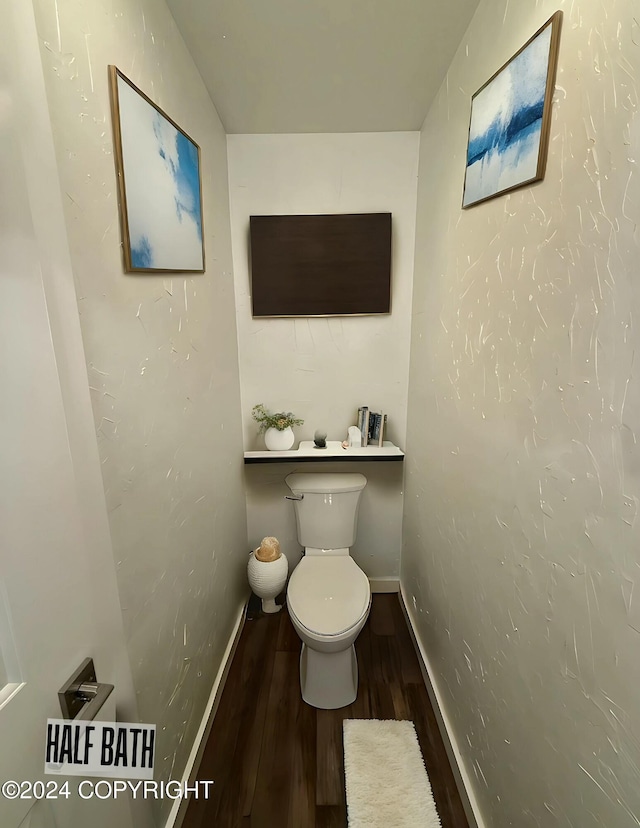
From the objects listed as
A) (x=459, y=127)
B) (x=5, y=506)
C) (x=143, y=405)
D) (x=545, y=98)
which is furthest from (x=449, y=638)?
(x=459, y=127)

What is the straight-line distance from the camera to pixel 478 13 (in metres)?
1.11

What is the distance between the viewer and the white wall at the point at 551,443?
0.62 m

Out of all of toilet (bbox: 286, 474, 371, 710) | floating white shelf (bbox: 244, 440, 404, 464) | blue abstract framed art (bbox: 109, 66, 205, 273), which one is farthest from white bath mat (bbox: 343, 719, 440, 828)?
blue abstract framed art (bbox: 109, 66, 205, 273)

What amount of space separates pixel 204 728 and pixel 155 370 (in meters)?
1.34

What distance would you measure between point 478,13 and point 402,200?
760 millimetres

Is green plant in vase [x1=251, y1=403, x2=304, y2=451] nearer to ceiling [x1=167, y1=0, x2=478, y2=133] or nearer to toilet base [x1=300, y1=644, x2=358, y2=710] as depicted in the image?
toilet base [x1=300, y1=644, x2=358, y2=710]

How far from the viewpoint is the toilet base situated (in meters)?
1.58

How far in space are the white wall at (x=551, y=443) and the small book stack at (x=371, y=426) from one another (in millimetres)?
601

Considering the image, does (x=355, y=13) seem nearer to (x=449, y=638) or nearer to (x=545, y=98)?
(x=545, y=98)

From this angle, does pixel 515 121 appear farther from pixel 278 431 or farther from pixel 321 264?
pixel 278 431

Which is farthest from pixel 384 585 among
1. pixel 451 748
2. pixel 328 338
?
pixel 328 338

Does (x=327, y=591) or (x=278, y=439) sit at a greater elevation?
(x=278, y=439)

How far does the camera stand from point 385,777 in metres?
1.32

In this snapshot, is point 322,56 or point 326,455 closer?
point 322,56
